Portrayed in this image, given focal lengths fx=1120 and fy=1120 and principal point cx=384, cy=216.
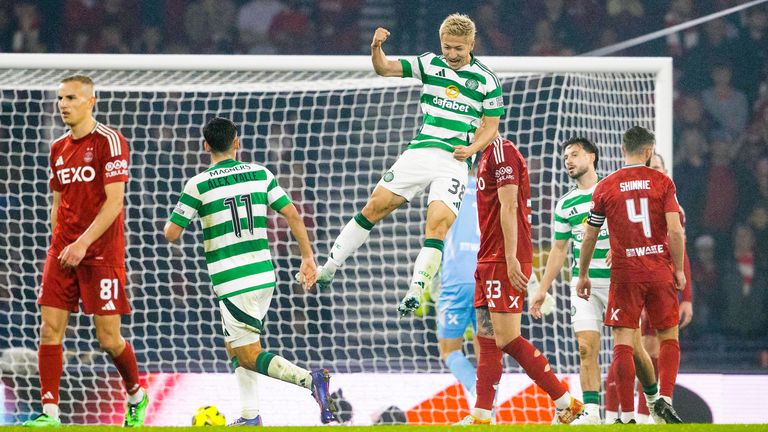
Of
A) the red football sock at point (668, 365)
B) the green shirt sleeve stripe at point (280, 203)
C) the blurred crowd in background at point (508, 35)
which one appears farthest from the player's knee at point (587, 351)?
the blurred crowd in background at point (508, 35)

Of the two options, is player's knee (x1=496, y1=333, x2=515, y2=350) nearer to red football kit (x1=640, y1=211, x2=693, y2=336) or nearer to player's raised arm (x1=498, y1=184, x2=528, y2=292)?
player's raised arm (x1=498, y1=184, x2=528, y2=292)

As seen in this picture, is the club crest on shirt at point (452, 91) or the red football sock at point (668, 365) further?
the red football sock at point (668, 365)

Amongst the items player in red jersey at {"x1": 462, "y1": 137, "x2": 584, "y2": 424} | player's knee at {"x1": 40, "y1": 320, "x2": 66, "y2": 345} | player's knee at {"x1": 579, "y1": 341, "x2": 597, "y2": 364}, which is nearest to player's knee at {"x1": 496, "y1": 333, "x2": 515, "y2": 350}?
player in red jersey at {"x1": 462, "y1": 137, "x2": 584, "y2": 424}

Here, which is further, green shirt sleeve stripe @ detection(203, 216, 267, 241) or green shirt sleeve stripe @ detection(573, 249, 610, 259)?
green shirt sleeve stripe @ detection(573, 249, 610, 259)

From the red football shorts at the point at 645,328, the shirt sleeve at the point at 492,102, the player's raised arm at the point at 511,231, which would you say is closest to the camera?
the player's raised arm at the point at 511,231

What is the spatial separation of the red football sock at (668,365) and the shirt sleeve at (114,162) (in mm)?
3103

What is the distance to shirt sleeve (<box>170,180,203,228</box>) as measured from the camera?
19.3 ft

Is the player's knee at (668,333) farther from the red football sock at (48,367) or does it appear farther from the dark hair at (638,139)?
the red football sock at (48,367)

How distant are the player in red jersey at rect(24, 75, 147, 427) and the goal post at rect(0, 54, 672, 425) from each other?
210 centimetres

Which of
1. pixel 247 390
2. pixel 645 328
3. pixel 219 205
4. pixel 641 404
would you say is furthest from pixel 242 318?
pixel 645 328

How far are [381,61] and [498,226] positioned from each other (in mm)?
1102

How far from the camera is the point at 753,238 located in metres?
11.4

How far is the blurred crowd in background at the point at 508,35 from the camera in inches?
478

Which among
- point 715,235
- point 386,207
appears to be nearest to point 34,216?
point 386,207
